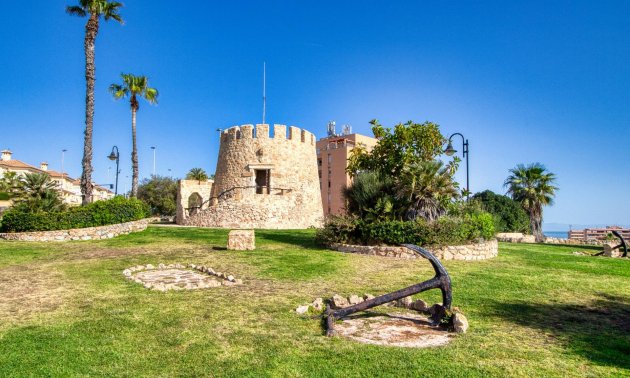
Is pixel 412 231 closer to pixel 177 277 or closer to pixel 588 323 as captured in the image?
pixel 588 323

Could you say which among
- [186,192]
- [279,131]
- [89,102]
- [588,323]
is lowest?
[588,323]

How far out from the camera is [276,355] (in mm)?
3988

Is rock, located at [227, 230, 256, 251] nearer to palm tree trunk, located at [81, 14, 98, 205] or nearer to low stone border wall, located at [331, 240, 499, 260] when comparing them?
low stone border wall, located at [331, 240, 499, 260]

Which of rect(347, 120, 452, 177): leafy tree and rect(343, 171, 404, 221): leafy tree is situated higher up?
rect(347, 120, 452, 177): leafy tree

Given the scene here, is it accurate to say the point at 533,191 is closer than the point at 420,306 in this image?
No

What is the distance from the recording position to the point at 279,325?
5.02 meters

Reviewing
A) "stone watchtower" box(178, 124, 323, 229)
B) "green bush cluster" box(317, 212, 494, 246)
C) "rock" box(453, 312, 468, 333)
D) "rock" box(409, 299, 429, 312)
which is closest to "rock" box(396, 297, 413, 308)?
"rock" box(409, 299, 429, 312)

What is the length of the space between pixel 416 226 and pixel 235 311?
8.45m

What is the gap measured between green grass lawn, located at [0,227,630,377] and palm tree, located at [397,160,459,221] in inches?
149

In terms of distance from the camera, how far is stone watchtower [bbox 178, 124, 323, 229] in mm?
26328

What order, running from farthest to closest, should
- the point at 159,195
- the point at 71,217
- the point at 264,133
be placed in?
the point at 159,195 → the point at 264,133 → the point at 71,217

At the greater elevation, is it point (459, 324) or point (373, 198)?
point (373, 198)

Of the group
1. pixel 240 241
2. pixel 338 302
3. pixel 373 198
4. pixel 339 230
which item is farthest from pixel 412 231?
pixel 338 302

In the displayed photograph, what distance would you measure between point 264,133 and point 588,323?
2410cm
